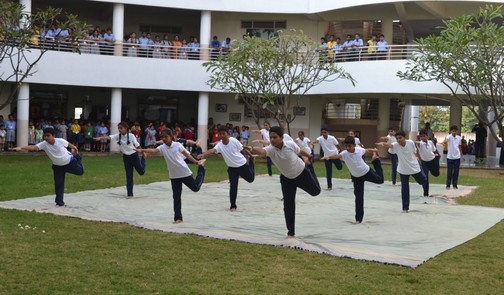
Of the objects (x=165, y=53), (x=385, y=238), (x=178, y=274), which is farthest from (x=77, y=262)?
(x=165, y=53)

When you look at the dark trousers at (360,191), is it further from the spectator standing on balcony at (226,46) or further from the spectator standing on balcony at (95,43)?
the spectator standing on balcony at (95,43)

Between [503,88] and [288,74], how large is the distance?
7.95 m

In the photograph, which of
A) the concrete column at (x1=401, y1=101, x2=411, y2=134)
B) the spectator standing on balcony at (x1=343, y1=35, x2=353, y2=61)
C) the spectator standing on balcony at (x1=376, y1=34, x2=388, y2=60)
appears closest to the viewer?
the spectator standing on balcony at (x1=376, y1=34, x2=388, y2=60)

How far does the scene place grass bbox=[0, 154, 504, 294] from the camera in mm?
6711

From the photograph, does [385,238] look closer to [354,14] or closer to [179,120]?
[354,14]

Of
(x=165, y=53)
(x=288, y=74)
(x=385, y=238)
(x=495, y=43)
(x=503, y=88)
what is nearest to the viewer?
(x=385, y=238)

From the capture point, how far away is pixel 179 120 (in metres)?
34.0

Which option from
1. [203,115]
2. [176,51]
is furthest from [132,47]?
[203,115]

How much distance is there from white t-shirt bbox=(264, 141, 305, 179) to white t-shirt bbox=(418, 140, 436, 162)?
24.1 feet

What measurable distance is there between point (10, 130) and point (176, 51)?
7615 millimetres

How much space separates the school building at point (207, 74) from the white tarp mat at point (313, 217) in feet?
43.2

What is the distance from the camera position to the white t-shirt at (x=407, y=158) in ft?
41.4

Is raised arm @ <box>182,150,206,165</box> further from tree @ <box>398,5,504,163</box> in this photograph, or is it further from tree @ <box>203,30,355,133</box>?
tree @ <box>203,30,355,133</box>

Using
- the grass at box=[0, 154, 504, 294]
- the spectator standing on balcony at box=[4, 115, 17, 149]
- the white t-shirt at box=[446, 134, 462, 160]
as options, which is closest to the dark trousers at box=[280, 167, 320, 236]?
the grass at box=[0, 154, 504, 294]
